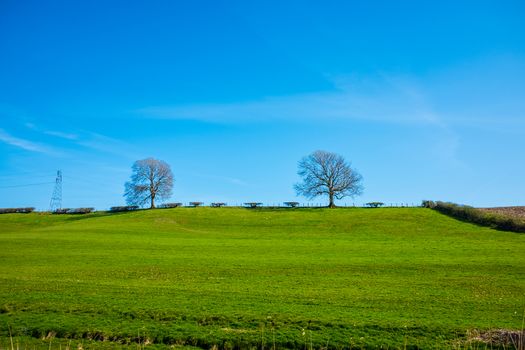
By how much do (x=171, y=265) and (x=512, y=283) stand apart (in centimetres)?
2475

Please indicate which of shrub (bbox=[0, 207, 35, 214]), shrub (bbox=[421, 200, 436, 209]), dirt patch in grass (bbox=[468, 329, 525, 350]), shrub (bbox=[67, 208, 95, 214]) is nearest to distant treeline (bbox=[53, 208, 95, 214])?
shrub (bbox=[67, 208, 95, 214])

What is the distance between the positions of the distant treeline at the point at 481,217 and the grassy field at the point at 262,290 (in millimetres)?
3953

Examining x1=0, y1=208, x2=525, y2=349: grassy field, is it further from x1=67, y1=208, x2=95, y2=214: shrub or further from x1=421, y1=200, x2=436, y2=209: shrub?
x1=67, y1=208, x2=95, y2=214: shrub

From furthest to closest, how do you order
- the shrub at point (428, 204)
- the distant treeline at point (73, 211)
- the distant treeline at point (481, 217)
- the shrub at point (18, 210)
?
the shrub at point (18, 210) < the distant treeline at point (73, 211) < the shrub at point (428, 204) < the distant treeline at point (481, 217)

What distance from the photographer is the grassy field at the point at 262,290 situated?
16250mm

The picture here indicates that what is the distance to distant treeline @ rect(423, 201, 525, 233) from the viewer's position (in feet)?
188

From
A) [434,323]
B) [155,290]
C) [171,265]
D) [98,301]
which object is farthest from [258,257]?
[434,323]

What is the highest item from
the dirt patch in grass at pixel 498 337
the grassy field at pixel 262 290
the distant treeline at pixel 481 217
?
the distant treeline at pixel 481 217

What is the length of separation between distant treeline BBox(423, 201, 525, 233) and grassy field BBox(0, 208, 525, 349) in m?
3.95

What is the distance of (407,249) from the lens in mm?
43156

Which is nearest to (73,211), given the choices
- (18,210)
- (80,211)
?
(80,211)

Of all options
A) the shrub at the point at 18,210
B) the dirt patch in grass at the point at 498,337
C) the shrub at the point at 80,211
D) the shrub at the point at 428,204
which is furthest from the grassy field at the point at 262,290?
the shrub at the point at 18,210

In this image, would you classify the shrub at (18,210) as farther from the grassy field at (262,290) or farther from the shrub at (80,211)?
the grassy field at (262,290)

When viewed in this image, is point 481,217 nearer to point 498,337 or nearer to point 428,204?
point 428,204
